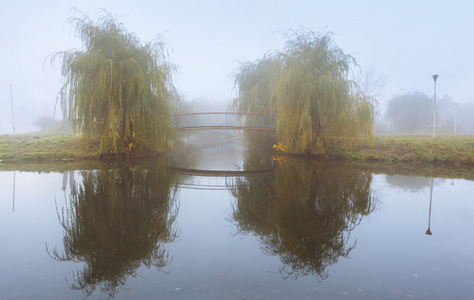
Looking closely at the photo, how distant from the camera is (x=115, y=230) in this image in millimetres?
4418

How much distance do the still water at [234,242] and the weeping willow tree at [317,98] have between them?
6.02 metres

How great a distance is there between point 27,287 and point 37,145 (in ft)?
44.6

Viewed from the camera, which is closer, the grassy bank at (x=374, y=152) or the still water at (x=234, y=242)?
the still water at (x=234, y=242)

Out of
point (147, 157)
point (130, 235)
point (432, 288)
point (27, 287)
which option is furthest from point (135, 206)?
point (147, 157)

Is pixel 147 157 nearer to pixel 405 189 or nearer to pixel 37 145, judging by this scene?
pixel 37 145

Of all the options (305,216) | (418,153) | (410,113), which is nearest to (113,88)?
(305,216)

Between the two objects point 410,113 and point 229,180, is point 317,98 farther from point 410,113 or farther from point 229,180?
point 410,113

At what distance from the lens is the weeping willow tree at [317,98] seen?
1338 centimetres

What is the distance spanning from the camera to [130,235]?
13.9 feet

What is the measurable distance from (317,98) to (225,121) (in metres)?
6.62

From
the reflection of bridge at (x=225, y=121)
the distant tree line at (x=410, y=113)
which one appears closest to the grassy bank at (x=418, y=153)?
the reflection of bridge at (x=225, y=121)

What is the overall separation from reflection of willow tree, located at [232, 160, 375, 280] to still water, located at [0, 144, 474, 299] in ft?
0.07

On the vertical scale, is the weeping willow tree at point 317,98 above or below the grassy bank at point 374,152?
above

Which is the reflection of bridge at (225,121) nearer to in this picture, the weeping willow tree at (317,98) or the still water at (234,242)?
the weeping willow tree at (317,98)
